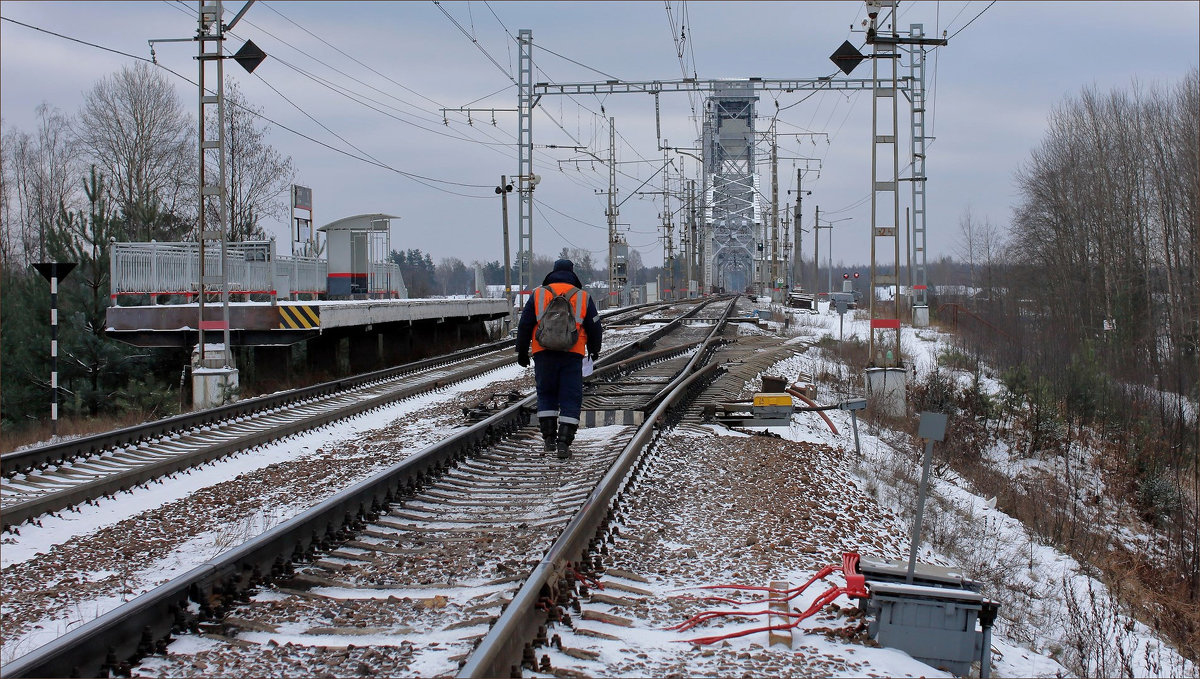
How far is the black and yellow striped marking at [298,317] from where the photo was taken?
18.0 meters

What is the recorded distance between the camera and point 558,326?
8.69 meters

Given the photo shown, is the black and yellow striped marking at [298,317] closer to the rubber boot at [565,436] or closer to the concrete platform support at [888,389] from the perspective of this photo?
the concrete platform support at [888,389]

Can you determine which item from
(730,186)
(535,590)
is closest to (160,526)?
(535,590)

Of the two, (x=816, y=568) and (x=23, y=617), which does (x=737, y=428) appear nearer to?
(x=816, y=568)

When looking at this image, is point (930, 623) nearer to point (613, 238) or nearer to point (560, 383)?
point (560, 383)

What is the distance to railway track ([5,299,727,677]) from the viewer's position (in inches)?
159

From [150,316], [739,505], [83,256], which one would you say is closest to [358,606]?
[739,505]

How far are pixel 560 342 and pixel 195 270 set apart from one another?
1729cm

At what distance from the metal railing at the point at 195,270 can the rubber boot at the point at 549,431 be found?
34.7ft

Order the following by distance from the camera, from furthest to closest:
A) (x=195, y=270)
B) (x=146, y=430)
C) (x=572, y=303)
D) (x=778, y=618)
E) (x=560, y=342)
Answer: (x=195, y=270), (x=146, y=430), (x=572, y=303), (x=560, y=342), (x=778, y=618)

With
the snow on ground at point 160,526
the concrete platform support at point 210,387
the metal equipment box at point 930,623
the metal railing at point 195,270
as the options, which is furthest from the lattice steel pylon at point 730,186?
the metal equipment box at point 930,623

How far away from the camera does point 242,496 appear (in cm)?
816

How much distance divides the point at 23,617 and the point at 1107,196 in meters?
46.7

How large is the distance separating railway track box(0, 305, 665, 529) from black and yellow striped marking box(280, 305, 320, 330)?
2.14m
